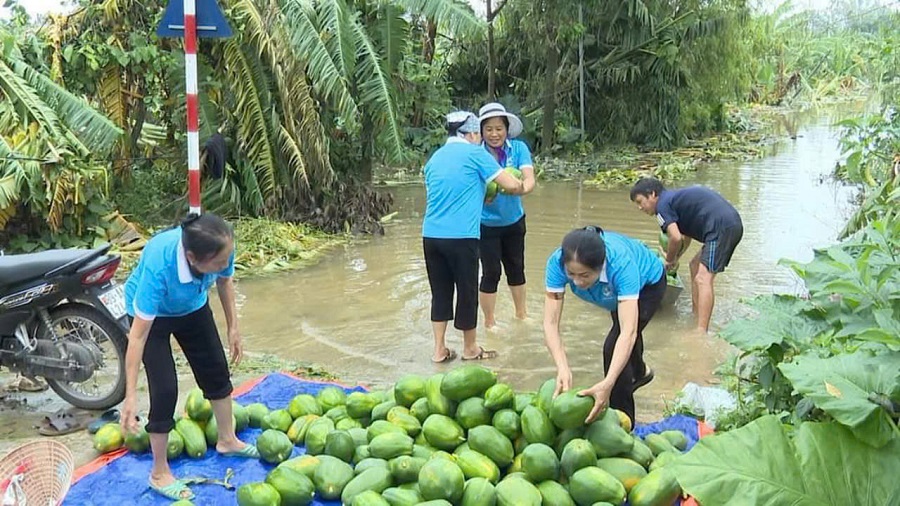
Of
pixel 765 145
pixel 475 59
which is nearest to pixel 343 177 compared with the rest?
pixel 475 59

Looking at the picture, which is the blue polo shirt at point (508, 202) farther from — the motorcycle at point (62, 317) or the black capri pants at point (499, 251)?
the motorcycle at point (62, 317)

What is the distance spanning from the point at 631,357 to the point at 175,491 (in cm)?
248

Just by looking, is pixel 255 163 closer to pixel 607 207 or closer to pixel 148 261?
pixel 607 207

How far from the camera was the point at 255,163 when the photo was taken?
10266 millimetres

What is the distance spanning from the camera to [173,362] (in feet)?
13.0

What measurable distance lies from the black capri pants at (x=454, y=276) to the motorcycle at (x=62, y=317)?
2.13 m

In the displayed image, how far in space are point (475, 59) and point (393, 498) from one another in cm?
1836

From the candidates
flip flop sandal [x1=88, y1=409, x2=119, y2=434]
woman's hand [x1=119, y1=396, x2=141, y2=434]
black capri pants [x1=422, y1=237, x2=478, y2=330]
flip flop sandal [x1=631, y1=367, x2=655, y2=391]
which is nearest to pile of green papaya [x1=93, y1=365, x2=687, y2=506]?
woman's hand [x1=119, y1=396, x2=141, y2=434]

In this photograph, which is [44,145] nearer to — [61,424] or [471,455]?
[61,424]

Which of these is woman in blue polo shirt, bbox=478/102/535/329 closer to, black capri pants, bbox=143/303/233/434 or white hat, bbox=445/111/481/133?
white hat, bbox=445/111/481/133

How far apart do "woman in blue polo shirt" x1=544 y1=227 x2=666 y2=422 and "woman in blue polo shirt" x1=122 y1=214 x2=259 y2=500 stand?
1593 mm

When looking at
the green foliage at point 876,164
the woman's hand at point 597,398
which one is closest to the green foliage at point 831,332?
the woman's hand at point 597,398

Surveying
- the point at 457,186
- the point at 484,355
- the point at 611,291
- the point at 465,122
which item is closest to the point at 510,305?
the point at 484,355

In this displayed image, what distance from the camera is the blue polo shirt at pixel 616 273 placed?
396cm
